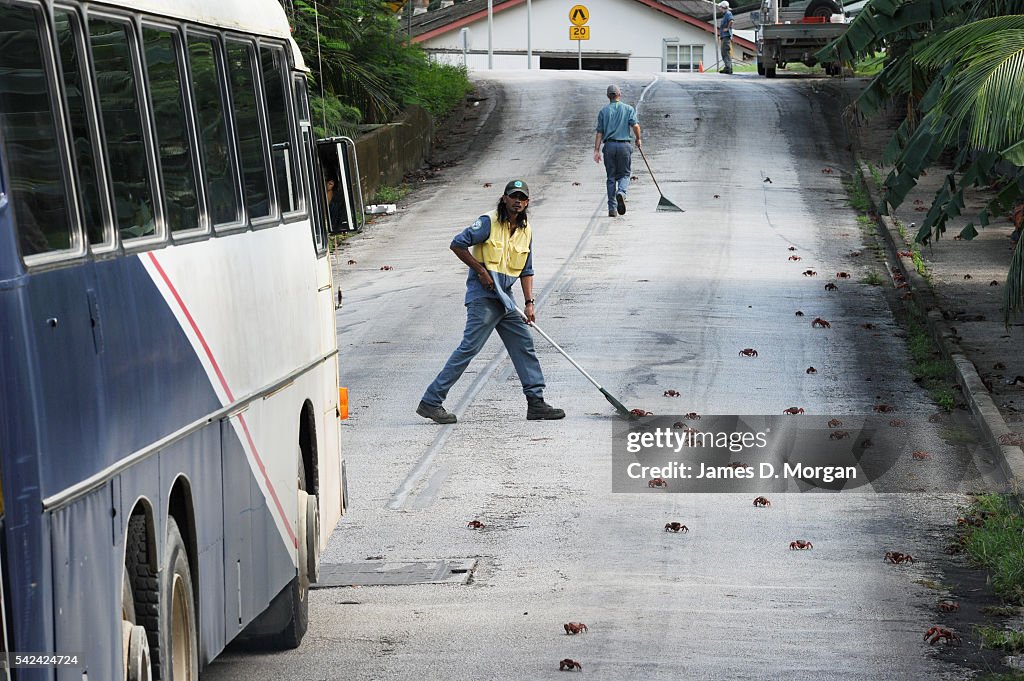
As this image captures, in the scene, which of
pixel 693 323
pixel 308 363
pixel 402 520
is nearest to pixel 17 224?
pixel 308 363

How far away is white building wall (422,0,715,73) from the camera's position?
69.6 metres

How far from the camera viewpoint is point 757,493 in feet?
38.1

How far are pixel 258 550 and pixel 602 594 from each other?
237cm

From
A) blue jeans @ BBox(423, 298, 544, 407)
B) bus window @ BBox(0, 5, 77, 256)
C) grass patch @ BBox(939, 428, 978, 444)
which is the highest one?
bus window @ BBox(0, 5, 77, 256)

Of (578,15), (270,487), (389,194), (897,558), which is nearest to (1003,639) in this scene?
(897,558)

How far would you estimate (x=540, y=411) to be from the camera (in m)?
13.7

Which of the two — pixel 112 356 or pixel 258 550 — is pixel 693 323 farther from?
pixel 112 356

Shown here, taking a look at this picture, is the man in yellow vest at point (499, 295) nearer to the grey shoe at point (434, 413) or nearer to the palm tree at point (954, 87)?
the grey shoe at point (434, 413)

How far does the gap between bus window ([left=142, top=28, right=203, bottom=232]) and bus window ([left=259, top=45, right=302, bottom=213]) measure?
5.35 ft

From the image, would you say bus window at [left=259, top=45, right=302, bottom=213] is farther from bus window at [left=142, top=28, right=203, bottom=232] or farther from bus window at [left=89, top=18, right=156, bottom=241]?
bus window at [left=89, top=18, right=156, bottom=241]

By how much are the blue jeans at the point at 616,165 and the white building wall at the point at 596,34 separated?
4388 centimetres

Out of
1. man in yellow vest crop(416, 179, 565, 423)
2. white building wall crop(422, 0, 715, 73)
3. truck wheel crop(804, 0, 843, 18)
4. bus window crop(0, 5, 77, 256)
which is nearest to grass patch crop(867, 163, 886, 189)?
truck wheel crop(804, 0, 843, 18)
